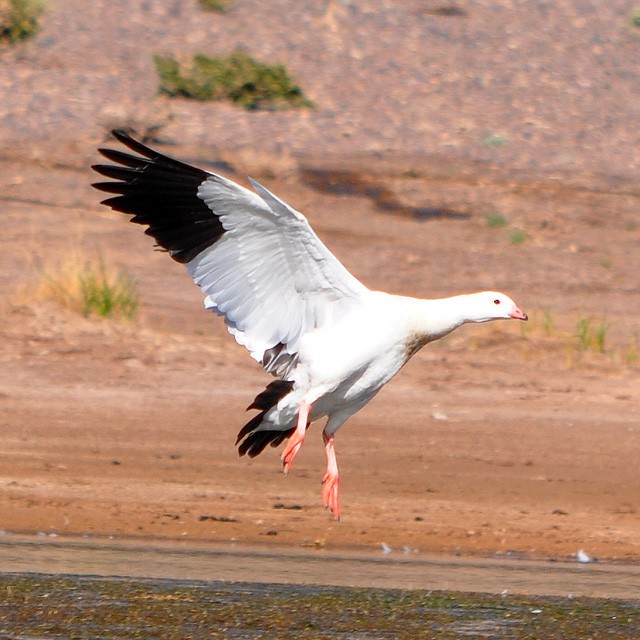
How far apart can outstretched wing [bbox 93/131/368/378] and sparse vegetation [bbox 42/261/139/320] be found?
4.59m

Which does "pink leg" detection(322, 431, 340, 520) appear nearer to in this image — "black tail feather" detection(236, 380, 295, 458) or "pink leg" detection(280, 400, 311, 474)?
"pink leg" detection(280, 400, 311, 474)

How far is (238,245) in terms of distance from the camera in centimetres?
789

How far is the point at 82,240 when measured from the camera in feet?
52.9

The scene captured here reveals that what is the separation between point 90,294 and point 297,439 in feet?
16.2

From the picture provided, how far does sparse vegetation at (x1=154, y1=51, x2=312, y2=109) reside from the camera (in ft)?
73.0

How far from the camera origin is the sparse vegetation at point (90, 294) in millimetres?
12820

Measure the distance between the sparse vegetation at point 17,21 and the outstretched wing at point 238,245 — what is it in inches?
637

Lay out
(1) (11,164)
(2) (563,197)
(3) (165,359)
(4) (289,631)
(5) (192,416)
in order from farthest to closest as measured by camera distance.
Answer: (2) (563,197)
(1) (11,164)
(3) (165,359)
(5) (192,416)
(4) (289,631)

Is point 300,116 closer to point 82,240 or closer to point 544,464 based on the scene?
point 82,240

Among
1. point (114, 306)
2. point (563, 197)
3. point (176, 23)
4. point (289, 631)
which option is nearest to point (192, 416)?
point (114, 306)

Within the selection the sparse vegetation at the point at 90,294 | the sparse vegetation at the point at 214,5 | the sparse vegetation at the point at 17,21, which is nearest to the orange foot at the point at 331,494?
the sparse vegetation at the point at 90,294

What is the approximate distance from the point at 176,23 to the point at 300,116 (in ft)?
16.7

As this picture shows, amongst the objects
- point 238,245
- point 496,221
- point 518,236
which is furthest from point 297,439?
point 496,221

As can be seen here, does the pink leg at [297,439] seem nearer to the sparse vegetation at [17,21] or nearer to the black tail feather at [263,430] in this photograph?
the black tail feather at [263,430]
